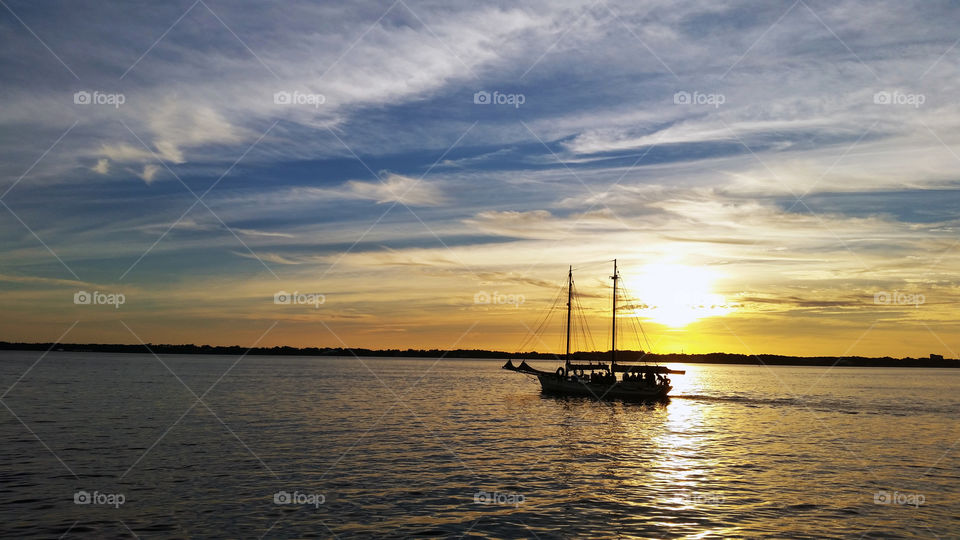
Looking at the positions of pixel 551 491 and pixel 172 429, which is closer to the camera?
pixel 551 491

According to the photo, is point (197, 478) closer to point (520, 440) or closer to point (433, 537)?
point (433, 537)

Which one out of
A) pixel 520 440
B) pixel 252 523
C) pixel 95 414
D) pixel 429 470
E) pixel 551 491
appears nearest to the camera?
pixel 252 523

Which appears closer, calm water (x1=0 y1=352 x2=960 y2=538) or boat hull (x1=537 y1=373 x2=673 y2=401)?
calm water (x1=0 y1=352 x2=960 y2=538)

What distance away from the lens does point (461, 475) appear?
34.3 m

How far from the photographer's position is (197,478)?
107 ft

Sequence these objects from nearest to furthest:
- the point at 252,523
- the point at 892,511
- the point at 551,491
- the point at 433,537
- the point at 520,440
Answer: the point at 433,537 < the point at 252,523 < the point at 892,511 < the point at 551,491 < the point at 520,440

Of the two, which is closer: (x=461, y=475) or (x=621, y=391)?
(x=461, y=475)

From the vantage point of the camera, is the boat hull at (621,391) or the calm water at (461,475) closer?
the calm water at (461,475)

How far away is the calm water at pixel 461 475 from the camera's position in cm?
2481

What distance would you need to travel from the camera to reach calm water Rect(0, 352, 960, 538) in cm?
2481

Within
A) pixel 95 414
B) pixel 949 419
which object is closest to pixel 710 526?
pixel 95 414

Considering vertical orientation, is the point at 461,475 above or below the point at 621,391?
above

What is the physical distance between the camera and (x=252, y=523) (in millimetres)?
24344

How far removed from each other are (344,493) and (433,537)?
26.7ft
